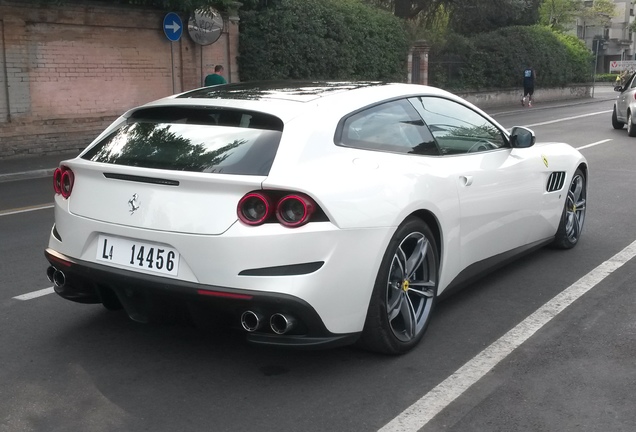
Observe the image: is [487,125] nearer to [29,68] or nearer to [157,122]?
[157,122]

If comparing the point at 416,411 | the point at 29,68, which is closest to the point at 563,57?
the point at 29,68

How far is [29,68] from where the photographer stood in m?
16.4

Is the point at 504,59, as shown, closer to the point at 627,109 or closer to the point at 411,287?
A: the point at 627,109

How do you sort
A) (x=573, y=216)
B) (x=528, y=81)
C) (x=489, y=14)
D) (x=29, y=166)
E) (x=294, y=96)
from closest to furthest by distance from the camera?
(x=294, y=96)
(x=573, y=216)
(x=29, y=166)
(x=528, y=81)
(x=489, y=14)

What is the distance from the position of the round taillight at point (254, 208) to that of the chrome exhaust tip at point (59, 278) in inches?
47.1

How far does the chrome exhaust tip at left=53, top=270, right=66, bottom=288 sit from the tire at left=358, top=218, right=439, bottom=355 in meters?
1.66

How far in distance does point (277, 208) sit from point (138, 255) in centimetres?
77

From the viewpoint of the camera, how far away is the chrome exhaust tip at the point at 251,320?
12.8 feet

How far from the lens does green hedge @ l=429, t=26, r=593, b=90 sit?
3475 centimetres

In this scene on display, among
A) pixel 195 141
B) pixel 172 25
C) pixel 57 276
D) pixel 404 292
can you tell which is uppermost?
pixel 172 25

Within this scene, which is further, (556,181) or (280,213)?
(556,181)

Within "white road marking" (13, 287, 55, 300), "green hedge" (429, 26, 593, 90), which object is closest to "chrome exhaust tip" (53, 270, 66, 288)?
"white road marking" (13, 287, 55, 300)

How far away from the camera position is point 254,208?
12.9ft

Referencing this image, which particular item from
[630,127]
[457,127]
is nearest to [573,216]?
[457,127]
